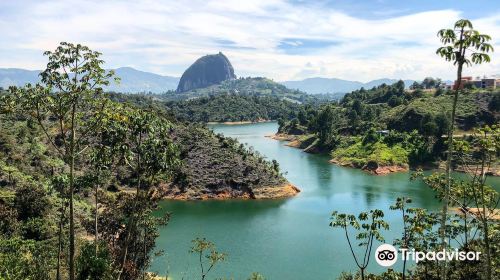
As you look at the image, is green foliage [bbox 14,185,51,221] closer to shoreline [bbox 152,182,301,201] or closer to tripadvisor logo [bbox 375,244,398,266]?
shoreline [bbox 152,182,301,201]

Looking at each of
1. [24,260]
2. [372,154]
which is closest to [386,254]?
[24,260]

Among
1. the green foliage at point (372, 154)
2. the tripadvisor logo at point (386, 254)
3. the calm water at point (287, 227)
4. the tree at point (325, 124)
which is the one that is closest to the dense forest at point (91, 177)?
the calm water at point (287, 227)

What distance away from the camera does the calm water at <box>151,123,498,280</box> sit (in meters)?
46.0

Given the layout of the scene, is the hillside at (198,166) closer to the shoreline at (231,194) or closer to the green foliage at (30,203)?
the shoreline at (231,194)

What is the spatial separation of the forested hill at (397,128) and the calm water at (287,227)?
10013 millimetres

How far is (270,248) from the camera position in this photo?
5256cm

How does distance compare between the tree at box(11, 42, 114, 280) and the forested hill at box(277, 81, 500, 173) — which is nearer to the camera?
the tree at box(11, 42, 114, 280)

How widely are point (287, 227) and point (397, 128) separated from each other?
7805 centimetres

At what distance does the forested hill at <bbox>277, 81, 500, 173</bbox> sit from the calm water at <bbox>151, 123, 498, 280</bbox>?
10013 mm

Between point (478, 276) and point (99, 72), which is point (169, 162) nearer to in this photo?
point (99, 72)

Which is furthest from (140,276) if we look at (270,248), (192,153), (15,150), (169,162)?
(192,153)

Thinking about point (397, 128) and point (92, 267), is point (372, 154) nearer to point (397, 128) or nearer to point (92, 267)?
point (397, 128)

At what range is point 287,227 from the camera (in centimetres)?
6194

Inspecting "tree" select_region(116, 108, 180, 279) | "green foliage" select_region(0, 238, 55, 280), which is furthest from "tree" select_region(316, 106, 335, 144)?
"tree" select_region(116, 108, 180, 279)
